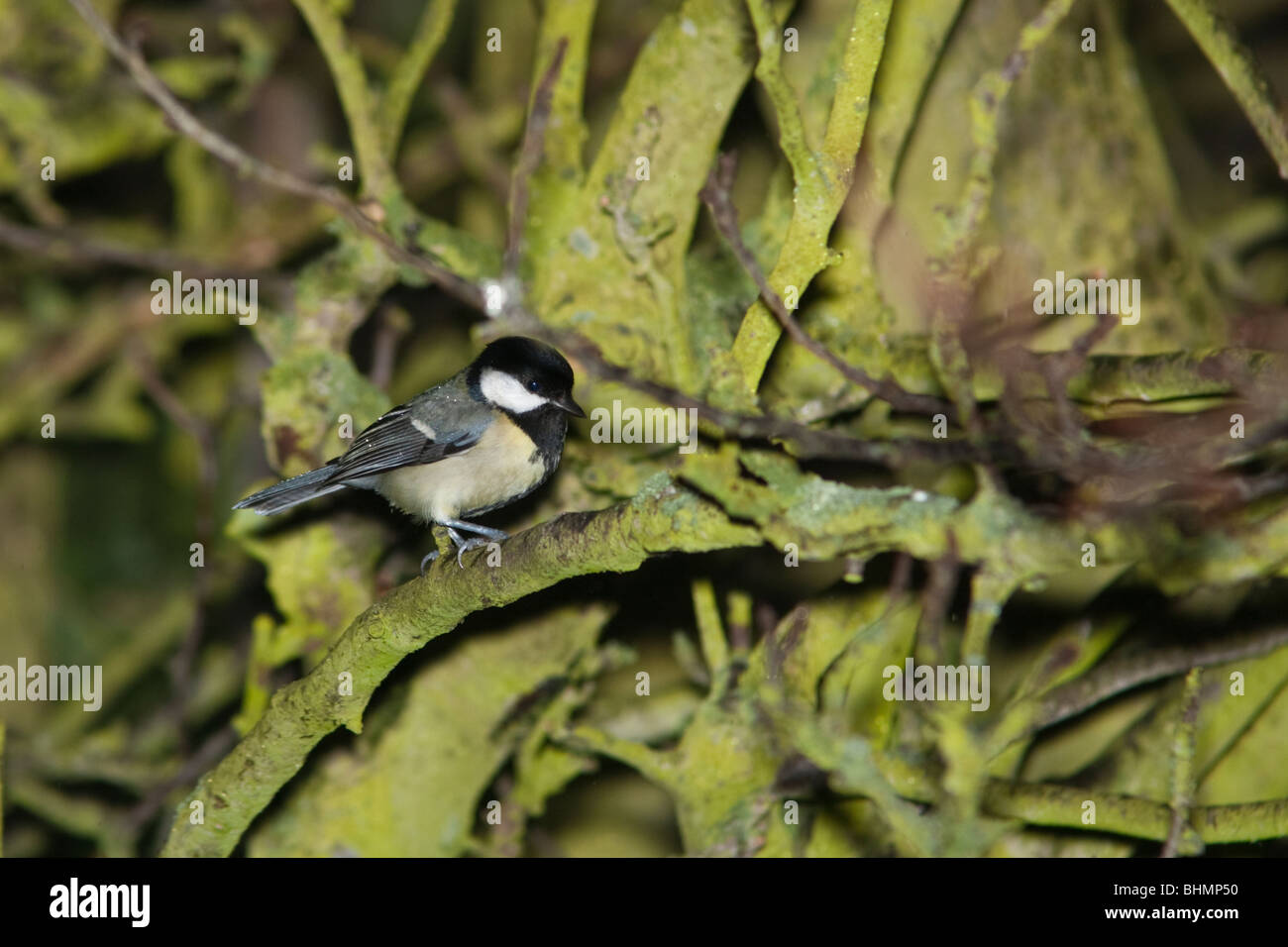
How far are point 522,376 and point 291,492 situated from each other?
2.69 feet

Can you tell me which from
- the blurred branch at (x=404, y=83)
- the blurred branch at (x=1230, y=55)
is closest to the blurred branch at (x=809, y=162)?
the blurred branch at (x=1230, y=55)

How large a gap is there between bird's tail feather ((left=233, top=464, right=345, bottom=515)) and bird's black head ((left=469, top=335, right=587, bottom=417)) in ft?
1.90

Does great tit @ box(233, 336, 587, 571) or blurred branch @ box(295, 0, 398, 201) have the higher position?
blurred branch @ box(295, 0, 398, 201)

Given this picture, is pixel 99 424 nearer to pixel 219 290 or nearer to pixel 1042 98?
pixel 219 290

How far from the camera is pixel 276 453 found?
147 inches

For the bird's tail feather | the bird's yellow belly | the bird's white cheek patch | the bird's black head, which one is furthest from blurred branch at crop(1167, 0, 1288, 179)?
the bird's tail feather

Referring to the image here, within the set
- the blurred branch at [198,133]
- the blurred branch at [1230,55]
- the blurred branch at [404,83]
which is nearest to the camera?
the blurred branch at [198,133]

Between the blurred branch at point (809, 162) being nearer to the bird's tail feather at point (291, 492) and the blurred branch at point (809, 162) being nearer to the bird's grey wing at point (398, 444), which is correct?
the bird's grey wing at point (398, 444)

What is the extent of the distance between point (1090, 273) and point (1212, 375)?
1201mm

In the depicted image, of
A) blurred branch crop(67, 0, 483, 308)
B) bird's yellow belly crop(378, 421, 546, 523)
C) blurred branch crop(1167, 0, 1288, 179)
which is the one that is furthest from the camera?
bird's yellow belly crop(378, 421, 546, 523)

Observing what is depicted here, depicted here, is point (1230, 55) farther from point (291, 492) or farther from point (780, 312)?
point (291, 492)

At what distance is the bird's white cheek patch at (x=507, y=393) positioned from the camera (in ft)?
12.0

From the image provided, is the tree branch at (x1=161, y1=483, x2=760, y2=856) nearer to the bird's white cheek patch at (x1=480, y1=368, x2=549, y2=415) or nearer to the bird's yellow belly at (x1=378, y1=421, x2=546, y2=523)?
the bird's yellow belly at (x1=378, y1=421, x2=546, y2=523)

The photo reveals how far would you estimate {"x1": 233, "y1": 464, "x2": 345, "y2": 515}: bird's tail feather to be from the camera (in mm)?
3662
